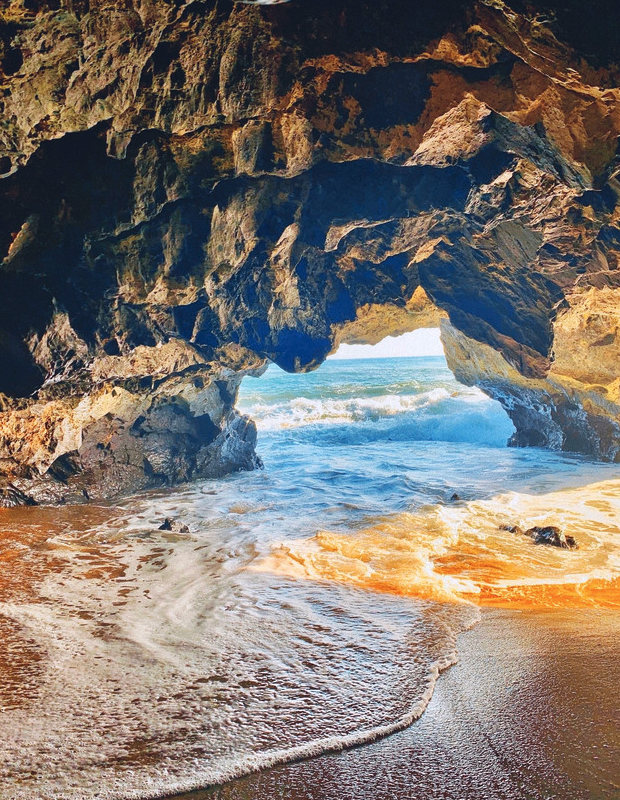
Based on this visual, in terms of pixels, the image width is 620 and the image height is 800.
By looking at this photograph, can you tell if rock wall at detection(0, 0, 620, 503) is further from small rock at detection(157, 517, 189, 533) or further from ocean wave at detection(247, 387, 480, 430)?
ocean wave at detection(247, 387, 480, 430)

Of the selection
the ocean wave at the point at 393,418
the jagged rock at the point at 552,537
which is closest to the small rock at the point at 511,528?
the jagged rock at the point at 552,537

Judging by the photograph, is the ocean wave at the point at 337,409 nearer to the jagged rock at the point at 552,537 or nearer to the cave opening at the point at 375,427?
the cave opening at the point at 375,427

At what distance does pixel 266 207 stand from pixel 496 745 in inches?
338

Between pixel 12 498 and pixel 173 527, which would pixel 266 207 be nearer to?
pixel 173 527

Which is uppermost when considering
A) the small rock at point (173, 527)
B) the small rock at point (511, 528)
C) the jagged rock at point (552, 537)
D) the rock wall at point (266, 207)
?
the rock wall at point (266, 207)

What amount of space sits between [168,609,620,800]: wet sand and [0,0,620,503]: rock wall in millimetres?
5674

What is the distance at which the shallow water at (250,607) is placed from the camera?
2699mm

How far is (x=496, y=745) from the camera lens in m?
2.72

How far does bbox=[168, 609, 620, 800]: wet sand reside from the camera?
2377mm

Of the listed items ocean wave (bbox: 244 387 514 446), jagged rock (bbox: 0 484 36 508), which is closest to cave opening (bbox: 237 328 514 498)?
ocean wave (bbox: 244 387 514 446)

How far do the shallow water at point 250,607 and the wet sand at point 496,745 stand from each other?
128 mm

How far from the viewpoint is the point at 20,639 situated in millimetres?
3900

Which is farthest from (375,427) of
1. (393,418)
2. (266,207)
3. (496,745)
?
(496,745)

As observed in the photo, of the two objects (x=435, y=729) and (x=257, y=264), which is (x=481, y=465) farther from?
(x=435, y=729)
